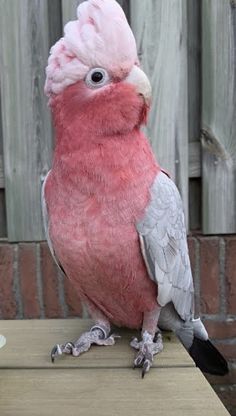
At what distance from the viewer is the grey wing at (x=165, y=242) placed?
0.92m

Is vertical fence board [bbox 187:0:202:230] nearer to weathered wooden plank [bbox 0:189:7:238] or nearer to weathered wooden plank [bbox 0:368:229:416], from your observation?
weathered wooden plank [bbox 0:189:7:238]

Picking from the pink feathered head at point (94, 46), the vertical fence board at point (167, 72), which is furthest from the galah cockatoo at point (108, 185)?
the vertical fence board at point (167, 72)

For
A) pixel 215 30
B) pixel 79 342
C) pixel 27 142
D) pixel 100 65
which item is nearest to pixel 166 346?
pixel 79 342

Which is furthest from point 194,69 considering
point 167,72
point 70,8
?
point 70,8

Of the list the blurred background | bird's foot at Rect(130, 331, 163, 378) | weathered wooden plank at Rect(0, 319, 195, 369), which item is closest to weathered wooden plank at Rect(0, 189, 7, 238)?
the blurred background

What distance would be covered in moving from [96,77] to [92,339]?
18.7 inches

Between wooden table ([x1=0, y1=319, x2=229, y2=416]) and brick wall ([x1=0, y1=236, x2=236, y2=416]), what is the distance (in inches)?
16.1

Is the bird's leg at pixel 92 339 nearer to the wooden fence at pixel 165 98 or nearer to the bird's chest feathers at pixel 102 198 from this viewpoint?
the bird's chest feathers at pixel 102 198

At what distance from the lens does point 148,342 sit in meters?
0.97

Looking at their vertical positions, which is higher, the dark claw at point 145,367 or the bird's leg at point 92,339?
the bird's leg at point 92,339

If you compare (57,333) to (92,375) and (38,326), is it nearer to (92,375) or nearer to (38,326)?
(38,326)

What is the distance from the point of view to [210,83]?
1.43 m

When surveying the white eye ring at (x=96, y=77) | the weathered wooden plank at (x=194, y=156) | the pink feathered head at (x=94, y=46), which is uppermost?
the pink feathered head at (x=94, y=46)

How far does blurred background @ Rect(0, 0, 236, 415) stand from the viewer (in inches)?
55.4
